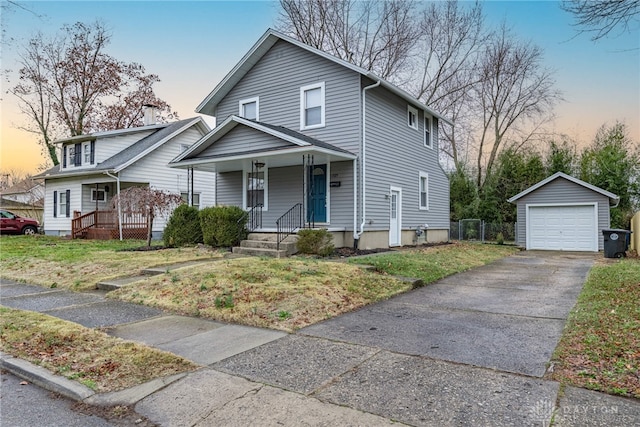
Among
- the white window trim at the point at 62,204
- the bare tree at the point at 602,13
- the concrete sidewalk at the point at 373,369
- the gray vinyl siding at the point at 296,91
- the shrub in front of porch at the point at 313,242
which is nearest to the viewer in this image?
the concrete sidewalk at the point at 373,369

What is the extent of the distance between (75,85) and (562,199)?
108 ft

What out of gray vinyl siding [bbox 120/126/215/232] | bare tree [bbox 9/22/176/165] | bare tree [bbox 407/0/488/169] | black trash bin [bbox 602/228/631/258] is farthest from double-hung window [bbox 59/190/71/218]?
black trash bin [bbox 602/228/631/258]

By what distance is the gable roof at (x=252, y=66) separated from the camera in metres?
13.6

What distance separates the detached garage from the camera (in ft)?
56.8

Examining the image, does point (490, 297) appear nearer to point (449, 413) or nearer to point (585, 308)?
point (585, 308)

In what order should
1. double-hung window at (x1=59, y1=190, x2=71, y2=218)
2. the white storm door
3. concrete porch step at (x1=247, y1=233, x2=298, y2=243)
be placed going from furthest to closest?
1. double-hung window at (x1=59, y1=190, x2=71, y2=218)
2. the white storm door
3. concrete porch step at (x1=247, y1=233, x2=298, y2=243)

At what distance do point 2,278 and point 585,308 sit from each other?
12.2 m

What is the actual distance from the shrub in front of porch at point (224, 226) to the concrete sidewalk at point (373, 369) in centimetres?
601

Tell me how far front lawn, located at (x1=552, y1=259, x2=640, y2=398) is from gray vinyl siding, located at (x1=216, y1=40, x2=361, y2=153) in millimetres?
8405

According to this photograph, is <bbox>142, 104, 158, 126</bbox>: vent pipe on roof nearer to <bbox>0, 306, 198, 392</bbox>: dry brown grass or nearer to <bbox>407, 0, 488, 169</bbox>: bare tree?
<bbox>407, 0, 488, 169</bbox>: bare tree

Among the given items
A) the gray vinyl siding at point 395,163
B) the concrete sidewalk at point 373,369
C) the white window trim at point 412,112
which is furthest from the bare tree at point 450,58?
the concrete sidewalk at point 373,369

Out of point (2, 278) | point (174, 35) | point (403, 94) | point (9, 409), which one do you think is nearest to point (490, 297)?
point (9, 409)

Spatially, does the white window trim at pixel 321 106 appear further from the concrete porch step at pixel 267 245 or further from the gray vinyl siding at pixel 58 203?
the gray vinyl siding at pixel 58 203

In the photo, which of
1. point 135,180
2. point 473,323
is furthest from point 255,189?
point 473,323
